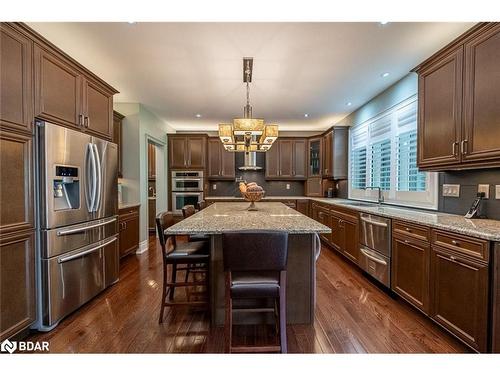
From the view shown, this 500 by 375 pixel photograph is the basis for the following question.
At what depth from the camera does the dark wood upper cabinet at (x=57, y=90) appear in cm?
204

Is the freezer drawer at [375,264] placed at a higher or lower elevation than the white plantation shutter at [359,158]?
lower

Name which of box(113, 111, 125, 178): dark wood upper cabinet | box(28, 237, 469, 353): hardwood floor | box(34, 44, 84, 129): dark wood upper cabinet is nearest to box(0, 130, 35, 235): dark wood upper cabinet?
box(34, 44, 84, 129): dark wood upper cabinet

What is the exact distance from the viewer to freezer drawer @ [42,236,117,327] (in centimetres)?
206

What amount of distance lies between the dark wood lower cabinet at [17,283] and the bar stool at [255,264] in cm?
157

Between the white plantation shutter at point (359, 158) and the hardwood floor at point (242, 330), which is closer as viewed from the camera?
the hardwood floor at point (242, 330)

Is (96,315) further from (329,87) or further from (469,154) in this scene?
(329,87)

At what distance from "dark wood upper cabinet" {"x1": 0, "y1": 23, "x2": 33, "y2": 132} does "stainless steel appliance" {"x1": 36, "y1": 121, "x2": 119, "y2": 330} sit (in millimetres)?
142

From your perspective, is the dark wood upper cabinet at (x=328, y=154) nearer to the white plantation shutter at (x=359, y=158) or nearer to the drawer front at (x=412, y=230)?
the white plantation shutter at (x=359, y=158)

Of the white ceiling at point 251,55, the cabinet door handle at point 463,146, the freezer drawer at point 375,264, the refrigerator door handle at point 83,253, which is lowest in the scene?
the freezer drawer at point 375,264

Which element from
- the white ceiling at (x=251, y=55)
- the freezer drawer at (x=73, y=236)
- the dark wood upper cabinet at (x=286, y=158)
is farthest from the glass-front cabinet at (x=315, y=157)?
the freezer drawer at (x=73, y=236)

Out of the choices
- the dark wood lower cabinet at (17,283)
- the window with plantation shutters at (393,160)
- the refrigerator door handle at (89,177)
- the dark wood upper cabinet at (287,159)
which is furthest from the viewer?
the dark wood upper cabinet at (287,159)

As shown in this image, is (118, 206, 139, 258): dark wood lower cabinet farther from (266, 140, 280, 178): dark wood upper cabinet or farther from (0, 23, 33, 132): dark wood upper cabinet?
(266, 140, 280, 178): dark wood upper cabinet
